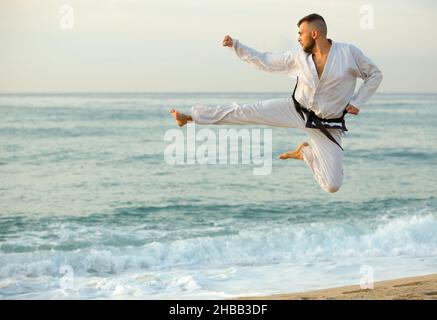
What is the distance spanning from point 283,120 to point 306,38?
2.47ft

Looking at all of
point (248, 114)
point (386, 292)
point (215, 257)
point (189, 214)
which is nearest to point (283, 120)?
point (248, 114)

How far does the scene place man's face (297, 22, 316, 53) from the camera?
18.5ft

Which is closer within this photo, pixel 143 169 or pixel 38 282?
pixel 38 282

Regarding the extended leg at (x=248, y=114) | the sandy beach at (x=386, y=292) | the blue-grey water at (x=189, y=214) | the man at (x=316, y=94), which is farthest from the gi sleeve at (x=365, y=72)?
the blue-grey water at (x=189, y=214)

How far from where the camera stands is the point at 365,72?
5871 millimetres

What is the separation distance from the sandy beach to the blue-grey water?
57 centimetres

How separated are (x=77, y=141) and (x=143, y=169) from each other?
3.42m

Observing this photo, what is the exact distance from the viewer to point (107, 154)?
2089cm

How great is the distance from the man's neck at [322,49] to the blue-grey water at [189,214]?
13.1 feet

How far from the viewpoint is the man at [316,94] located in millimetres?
5770

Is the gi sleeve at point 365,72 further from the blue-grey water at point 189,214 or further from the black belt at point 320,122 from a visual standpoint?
the blue-grey water at point 189,214

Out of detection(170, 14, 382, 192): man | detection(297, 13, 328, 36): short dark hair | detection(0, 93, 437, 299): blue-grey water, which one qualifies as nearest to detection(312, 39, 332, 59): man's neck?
detection(170, 14, 382, 192): man
